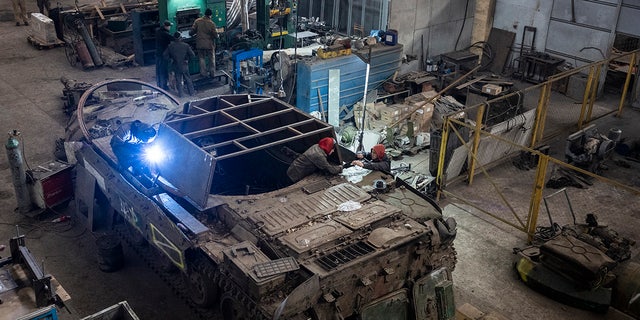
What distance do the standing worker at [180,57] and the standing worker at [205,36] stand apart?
0.46 metres

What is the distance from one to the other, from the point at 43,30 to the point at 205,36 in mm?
6340

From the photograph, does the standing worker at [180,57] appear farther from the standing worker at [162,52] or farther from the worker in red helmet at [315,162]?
the worker in red helmet at [315,162]

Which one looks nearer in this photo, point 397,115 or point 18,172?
point 18,172

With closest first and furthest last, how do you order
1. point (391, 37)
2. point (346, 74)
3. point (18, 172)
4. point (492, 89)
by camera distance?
1. point (18, 172)
2. point (492, 89)
3. point (346, 74)
4. point (391, 37)

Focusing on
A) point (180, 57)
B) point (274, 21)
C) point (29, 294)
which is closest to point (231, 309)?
point (29, 294)

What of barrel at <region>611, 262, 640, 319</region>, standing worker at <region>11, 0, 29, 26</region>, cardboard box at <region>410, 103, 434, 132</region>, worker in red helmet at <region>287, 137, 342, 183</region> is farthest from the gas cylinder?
standing worker at <region>11, 0, 29, 26</region>

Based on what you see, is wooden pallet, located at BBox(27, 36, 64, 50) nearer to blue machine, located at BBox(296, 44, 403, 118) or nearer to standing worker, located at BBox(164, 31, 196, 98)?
standing worker, located at BBox(164, 31, 196, 98)

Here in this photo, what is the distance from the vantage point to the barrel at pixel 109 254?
361 inches

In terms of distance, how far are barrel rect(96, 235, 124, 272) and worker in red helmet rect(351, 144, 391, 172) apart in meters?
3.60

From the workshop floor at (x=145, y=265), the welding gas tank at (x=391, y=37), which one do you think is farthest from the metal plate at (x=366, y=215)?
the welding gas tank at (x=391, y=37)

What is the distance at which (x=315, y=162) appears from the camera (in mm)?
8875

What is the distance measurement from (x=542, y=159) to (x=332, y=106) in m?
5.47

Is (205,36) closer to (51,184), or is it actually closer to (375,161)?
(51,184)

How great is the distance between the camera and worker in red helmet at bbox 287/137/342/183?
29.0 feet
